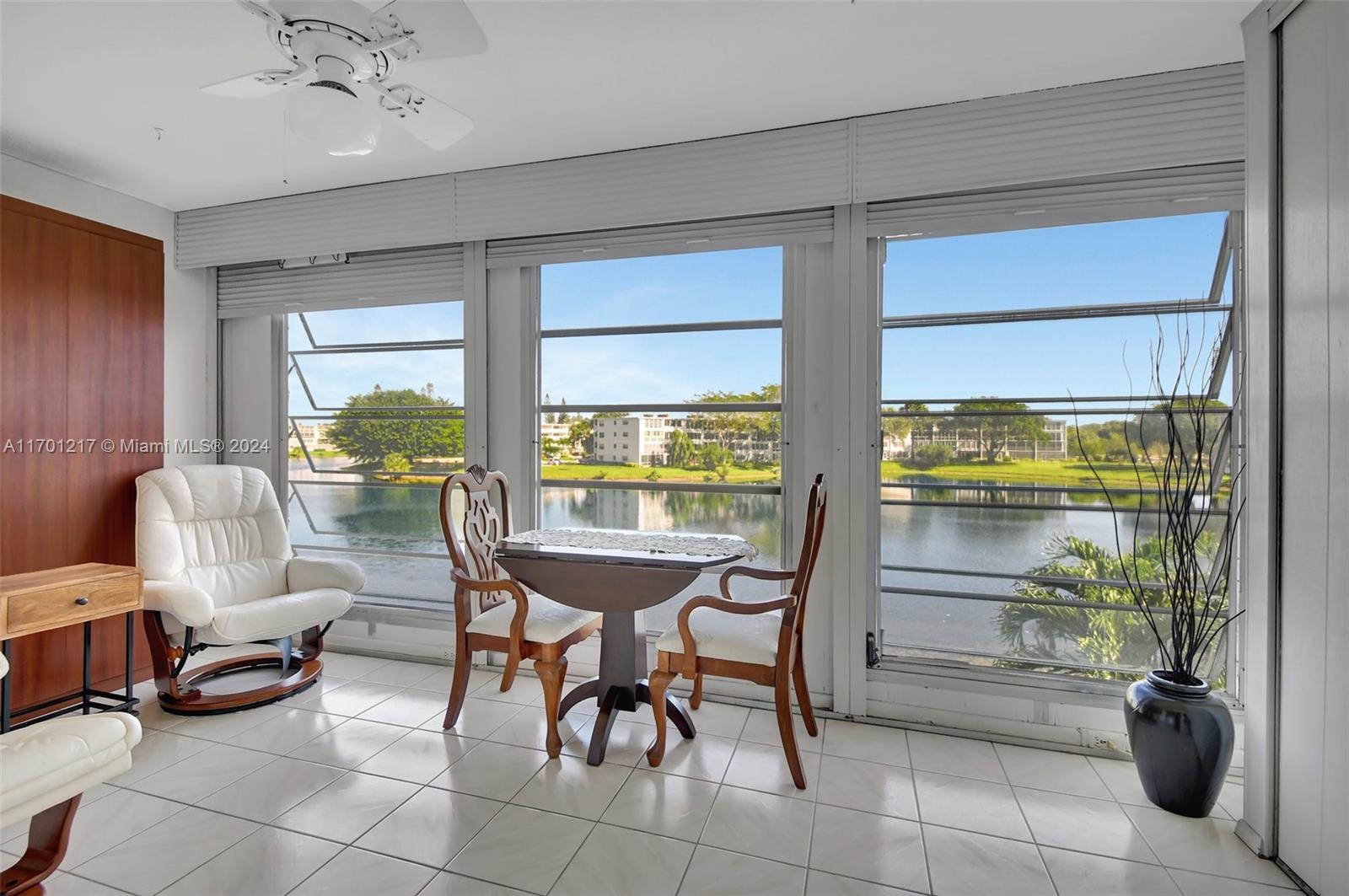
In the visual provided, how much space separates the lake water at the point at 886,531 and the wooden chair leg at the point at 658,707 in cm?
76

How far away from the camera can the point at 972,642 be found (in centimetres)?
273

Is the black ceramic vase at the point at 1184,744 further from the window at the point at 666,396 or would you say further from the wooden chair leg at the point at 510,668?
the wooden chair leg at the point at 510,668

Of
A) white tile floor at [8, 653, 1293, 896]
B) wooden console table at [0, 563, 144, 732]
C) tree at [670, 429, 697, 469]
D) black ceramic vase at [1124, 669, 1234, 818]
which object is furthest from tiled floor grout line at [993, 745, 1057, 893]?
wooden console table at [0, 563, 144, 732]

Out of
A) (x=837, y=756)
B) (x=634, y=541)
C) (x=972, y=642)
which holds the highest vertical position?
(x=634, y=541)

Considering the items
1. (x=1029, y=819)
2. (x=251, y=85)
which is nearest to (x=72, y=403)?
(x=251, y=85)

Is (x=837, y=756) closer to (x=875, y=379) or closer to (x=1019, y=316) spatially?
(x=875, y=379)

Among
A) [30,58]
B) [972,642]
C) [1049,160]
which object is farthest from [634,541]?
[30,58]

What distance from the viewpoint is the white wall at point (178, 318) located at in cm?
324

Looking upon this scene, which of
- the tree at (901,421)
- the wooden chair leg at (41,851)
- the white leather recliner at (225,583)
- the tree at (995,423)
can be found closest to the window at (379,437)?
the white leather recliner at (225,583)

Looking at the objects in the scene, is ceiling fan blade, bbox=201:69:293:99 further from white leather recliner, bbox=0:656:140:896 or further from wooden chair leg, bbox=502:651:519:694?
wooden chair leg, bbox=502:651:519:694

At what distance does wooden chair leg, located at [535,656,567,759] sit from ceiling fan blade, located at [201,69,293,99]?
6.57ft

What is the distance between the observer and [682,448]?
3.09 metres

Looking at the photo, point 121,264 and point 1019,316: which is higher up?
point 121,264

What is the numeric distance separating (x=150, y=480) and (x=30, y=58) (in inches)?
67.0
